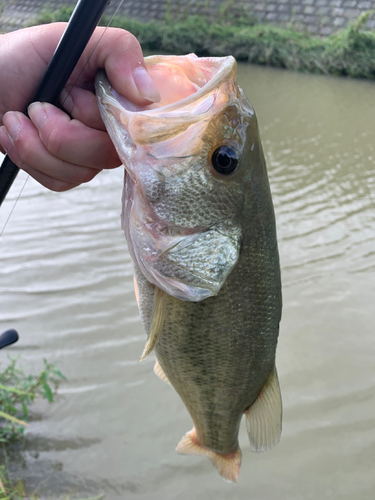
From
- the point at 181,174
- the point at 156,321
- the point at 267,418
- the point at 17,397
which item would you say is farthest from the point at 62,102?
the point at 17,397

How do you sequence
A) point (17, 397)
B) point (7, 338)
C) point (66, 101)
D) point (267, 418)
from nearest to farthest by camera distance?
1. point (66, 101)
2. point (267, 418)
3. point (7, 338)
4. point (17, 397)

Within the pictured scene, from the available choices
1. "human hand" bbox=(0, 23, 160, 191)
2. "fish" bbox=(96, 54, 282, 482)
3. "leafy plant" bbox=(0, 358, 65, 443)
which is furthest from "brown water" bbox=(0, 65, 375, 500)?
"human hand" bbox=(0, 23, 160, 191)

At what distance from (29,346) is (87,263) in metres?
1.13

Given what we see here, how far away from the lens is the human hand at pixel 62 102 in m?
1.11

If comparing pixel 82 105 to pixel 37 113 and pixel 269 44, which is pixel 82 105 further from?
pixel 269 44

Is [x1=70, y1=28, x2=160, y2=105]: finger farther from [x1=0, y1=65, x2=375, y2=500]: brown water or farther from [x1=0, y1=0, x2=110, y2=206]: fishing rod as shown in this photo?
[x1=0, y1=65, x2=375, y2=500]: brown water

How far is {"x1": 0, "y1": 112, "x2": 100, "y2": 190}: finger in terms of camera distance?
1.18 metres

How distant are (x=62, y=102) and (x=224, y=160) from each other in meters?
0.51

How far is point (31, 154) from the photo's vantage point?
122 centimetres

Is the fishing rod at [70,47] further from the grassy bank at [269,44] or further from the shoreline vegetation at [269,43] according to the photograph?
the shoreline vegetation at [269,43]

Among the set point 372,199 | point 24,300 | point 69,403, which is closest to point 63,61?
point 69,403

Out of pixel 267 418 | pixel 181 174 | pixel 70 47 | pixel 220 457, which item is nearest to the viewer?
pixel 70 47

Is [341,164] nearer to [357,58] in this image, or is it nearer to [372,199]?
[372,199]

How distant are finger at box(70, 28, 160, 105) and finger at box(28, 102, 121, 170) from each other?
6.4 inches
